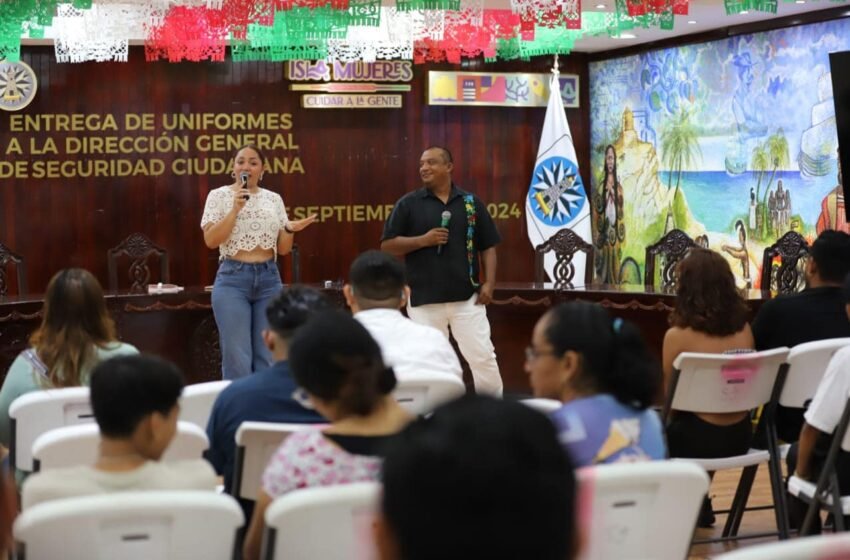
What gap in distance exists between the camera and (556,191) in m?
12.0

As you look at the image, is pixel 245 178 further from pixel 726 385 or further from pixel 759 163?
pixel 759 163

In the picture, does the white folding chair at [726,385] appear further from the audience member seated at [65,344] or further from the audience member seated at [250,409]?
the audience member seated at [65,344]

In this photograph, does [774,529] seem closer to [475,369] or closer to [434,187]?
[475,369]

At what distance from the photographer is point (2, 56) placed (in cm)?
870

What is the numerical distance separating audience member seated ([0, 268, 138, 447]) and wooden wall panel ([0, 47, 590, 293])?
25.0 ft

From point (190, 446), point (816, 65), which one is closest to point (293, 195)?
point (816, 65)

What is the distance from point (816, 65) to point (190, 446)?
26.1 ft

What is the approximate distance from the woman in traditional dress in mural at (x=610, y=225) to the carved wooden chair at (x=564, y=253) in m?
3.28

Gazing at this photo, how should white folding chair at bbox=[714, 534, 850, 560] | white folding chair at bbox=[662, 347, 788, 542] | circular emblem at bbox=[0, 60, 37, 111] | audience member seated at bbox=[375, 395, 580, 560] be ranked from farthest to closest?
circular emblem at bbox=[0, 60, 37, 111] → white folding chair at bbox=[662, 347, 788, 542] → white folding chair at bbox=[714, 534, 850, 560] → audience member seated at bbox=[375, 395, 580, 560]

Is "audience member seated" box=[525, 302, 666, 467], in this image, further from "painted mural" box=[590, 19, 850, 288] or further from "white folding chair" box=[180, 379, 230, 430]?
"painted mural" box=[590, 19, 850, 288]

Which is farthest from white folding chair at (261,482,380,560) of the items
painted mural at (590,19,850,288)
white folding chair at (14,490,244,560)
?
painted mural at (590,19,850,288)

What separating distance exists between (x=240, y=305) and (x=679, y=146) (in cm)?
578

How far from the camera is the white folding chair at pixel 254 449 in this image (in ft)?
10.2

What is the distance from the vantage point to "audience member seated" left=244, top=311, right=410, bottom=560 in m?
A: 2.59
